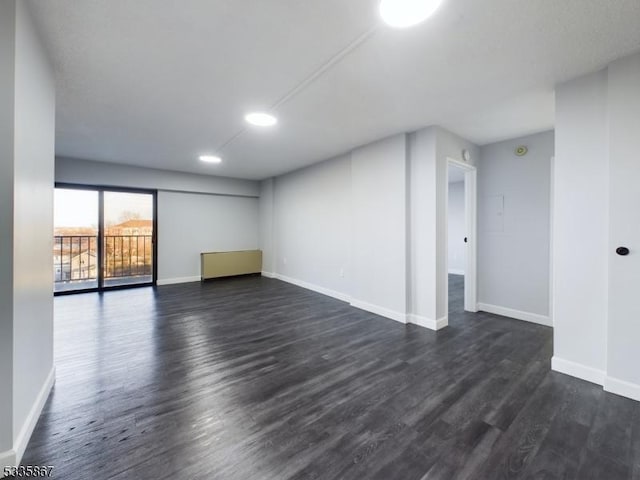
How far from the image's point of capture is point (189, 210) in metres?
6.24

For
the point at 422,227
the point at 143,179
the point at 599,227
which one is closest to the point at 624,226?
the point at 599,227

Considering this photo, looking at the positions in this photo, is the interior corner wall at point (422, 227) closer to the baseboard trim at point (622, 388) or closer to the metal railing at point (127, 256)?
the baseboard trim at point (622, 388)

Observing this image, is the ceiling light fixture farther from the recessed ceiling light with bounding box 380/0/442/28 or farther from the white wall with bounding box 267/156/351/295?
the recessed ceiling light with bounding box 380/0/442/28

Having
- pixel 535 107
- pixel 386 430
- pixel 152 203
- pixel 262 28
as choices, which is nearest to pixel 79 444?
pixel 386 430

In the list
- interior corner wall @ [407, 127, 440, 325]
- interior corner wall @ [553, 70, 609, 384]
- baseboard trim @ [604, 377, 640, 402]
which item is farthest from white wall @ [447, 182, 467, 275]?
baseboard trim @ [604, 377, 640, 402]

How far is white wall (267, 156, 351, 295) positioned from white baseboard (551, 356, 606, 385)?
282 cm

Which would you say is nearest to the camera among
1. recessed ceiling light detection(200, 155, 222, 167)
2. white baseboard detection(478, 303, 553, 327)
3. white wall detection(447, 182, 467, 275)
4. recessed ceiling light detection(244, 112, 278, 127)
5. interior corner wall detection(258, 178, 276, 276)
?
recessed ceiling light detection(244, 112, 278, 127)

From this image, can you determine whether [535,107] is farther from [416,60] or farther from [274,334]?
[274,334]

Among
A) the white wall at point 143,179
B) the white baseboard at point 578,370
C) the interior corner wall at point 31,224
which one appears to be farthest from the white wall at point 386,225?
the interior corner wall at point 31,224

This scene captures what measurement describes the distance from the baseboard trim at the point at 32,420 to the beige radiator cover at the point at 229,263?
425 centimetres

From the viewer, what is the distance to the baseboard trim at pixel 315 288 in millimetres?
4752

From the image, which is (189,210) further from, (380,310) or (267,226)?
(380,310)

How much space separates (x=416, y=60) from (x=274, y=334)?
2935mm

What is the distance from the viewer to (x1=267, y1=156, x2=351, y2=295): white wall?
4.78 meters
